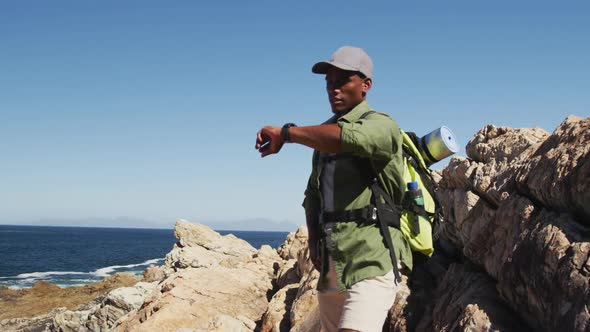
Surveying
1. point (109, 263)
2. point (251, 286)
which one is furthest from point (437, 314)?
point (109, 263)

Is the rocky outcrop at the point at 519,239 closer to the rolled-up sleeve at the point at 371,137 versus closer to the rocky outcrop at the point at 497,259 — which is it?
the rocky outcrop at the point at 497,259

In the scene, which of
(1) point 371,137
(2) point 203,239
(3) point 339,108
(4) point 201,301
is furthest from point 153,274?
(1) point 371,137

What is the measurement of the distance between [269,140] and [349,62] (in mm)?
812

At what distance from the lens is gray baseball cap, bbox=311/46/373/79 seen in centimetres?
395

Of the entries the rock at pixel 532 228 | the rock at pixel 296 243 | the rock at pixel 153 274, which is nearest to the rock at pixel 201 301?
the rock at pixel 296 243

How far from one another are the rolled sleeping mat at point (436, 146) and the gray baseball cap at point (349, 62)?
3.36 feet

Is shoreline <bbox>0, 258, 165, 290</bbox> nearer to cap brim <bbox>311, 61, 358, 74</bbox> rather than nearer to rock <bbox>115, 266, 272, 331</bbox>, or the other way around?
rock <bbox>115, 266, 272, 331</bbox>

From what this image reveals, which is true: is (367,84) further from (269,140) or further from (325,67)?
(269,140)

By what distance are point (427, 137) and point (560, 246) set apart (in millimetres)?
1343

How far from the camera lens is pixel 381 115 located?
388 centimetres

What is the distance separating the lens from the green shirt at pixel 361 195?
148 inches

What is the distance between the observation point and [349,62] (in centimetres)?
397

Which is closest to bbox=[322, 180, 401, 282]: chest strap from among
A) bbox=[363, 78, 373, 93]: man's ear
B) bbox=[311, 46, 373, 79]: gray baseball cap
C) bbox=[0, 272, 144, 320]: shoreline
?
bbox=[363, 78, 373, 93]: man's ear

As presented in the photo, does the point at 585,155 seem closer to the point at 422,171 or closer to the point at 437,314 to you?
the point at 422,171
